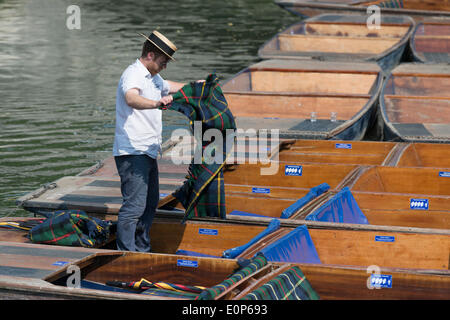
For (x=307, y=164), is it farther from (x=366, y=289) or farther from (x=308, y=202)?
(x=366, y=289)

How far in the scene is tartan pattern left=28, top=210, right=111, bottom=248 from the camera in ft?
21.3

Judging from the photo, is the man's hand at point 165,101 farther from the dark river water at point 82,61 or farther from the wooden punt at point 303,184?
the dark river water at point 82,61

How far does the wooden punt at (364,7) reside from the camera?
65.4 feet

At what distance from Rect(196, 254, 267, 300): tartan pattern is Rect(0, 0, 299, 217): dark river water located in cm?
482

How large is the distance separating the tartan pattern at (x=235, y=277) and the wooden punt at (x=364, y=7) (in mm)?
15561

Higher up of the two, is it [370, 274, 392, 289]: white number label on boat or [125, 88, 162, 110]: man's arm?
[125, 88, 162, 110]: man's arm

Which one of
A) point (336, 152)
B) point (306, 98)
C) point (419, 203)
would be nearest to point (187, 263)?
point (419, 203)

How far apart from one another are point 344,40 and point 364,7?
3323 millimetres

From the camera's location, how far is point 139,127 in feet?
20.1

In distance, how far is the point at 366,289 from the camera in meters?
5.59
